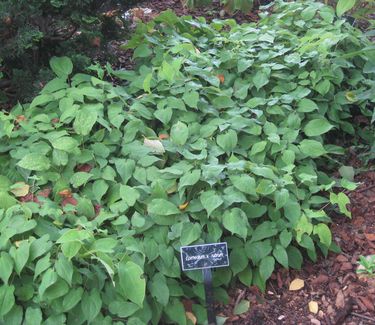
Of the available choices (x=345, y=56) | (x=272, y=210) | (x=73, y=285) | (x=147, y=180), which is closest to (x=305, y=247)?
(x=272, y=210)

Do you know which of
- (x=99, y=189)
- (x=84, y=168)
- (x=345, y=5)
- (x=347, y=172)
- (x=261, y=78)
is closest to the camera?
(x=99, y=189)

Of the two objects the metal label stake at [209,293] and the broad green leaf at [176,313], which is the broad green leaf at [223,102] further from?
the broad green leaf at [176,313]

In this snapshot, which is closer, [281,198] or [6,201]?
[6,201]

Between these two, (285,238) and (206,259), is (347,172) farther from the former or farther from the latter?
(206,259)

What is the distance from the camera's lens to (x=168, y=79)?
368 centimetres

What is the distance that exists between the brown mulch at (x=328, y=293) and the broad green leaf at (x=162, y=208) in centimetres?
57

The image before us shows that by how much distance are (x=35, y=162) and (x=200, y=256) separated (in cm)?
105

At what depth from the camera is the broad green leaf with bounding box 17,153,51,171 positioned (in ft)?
10.1

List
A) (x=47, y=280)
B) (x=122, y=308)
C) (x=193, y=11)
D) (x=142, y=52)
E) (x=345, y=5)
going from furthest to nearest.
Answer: (x=193, y=11), (x=142, y=52), (x=345, y=5), (x=122, y=308), (x=47, y=280)

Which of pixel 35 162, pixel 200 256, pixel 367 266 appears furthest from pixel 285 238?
pixel 35 162

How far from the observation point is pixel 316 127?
3615 mm

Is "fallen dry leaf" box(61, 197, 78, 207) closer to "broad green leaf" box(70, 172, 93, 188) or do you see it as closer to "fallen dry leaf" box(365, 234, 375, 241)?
"broad green leaf" box(70, 172, 93, 188)

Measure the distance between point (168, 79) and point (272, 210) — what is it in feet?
3.68

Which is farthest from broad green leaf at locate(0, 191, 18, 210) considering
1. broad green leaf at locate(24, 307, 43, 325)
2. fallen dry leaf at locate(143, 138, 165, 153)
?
fallen dry leaf at locate(143, 138, 165, 153)
